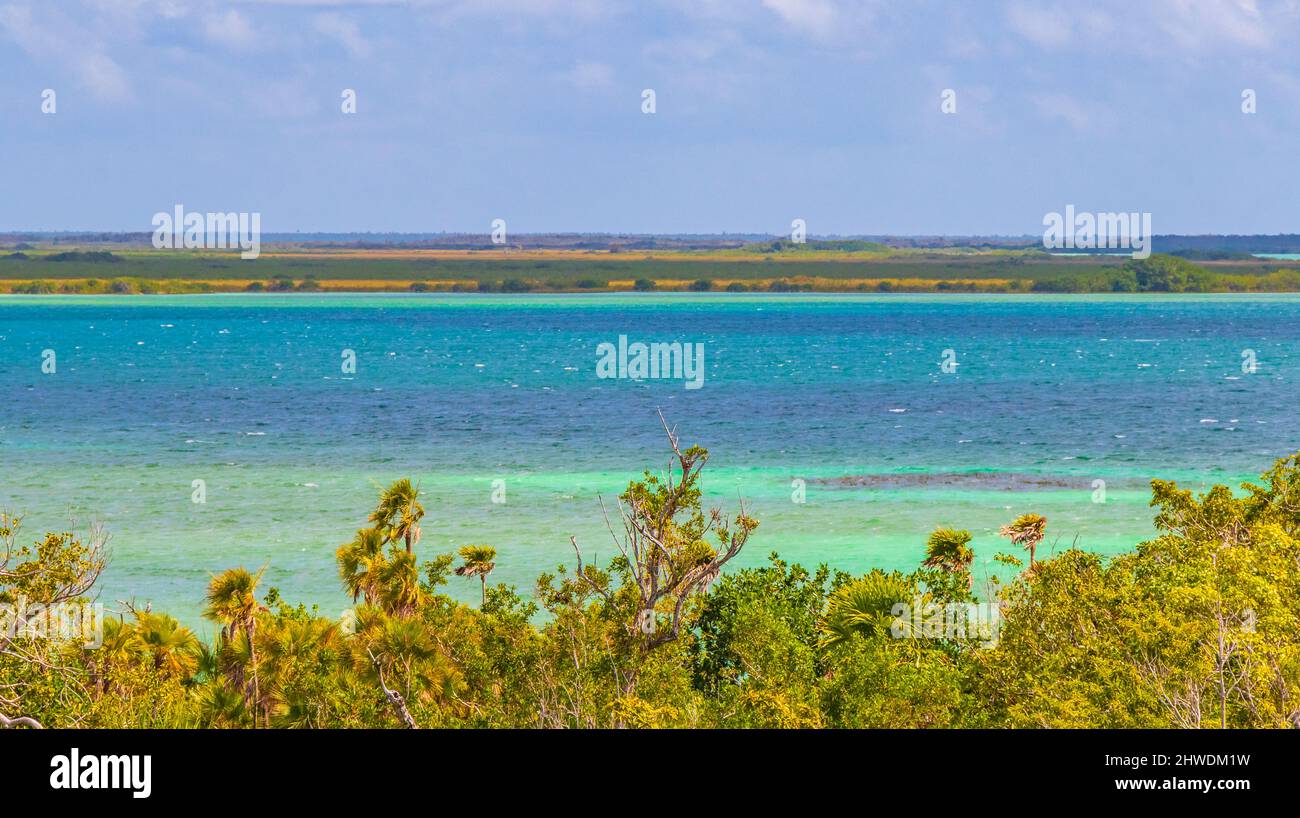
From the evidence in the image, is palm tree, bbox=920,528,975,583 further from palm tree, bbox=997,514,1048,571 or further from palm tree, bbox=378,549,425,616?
palm tree, bbox=378,549,425,616

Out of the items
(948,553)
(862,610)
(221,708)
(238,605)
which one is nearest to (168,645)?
(238,605)

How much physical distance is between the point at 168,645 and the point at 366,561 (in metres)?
3.98

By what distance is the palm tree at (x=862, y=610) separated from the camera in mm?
24906

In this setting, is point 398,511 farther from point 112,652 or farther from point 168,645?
point 112,652

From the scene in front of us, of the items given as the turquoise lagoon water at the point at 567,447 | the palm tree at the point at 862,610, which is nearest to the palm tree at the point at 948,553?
the palm tree at the point at 862,610

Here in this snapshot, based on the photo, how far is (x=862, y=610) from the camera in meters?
25.2

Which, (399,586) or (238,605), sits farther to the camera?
(399,586)

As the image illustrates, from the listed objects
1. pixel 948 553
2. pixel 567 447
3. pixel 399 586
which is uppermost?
pixel 567 447

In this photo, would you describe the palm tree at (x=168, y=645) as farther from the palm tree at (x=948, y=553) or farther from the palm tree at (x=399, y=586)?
the palm tree at (x=948, y=553)

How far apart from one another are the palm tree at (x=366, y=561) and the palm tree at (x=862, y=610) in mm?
8120

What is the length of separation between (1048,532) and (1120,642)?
123 feet

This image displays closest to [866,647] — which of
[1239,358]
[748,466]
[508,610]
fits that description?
[508,610]

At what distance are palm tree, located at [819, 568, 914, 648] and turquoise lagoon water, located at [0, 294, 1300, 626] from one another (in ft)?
65.4
